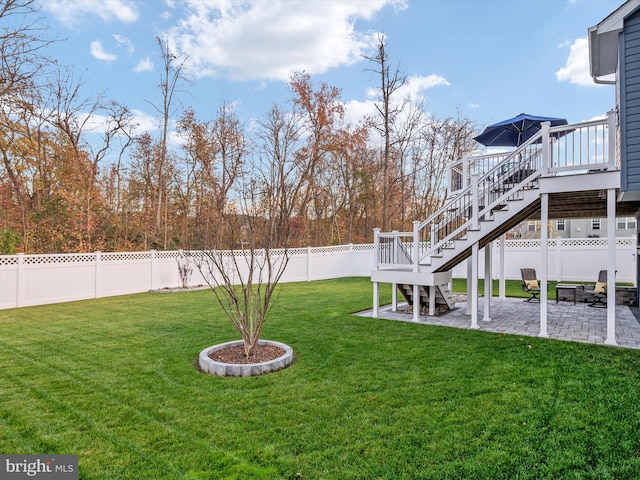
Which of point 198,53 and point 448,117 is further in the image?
point 448,117

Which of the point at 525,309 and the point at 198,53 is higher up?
the point at 198,53

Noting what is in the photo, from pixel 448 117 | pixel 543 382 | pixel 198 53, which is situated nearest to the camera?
pixel 543 382

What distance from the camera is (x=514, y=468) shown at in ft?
7.51

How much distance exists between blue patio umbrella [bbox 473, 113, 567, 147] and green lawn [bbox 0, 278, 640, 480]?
4.59m

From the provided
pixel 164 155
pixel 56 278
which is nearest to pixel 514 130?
pixel 56 278

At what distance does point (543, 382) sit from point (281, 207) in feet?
11.6

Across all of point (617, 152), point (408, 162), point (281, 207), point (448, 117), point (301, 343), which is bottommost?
point (301, 343)

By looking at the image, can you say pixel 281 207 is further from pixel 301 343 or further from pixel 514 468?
pixel 514 468

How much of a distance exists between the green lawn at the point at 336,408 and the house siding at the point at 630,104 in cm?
244

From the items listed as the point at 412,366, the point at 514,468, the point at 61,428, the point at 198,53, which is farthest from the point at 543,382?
the point at 198,53

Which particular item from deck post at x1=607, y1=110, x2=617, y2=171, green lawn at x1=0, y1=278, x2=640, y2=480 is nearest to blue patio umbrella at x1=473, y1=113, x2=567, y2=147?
deck post at x1=607, y1=110, x2=617, y2=171

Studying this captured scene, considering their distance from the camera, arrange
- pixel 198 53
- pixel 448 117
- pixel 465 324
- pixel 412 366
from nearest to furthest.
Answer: pixel 412 366
pixel 465 324
pixel 198 53
pixel 448 117

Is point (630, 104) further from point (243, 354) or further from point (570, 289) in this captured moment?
point (243, 354)

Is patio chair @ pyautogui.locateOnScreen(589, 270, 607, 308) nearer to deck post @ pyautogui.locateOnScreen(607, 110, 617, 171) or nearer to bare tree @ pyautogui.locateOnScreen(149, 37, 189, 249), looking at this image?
deck post @ pyautogui.locateOnScreen(607, 110, 617, 171)
